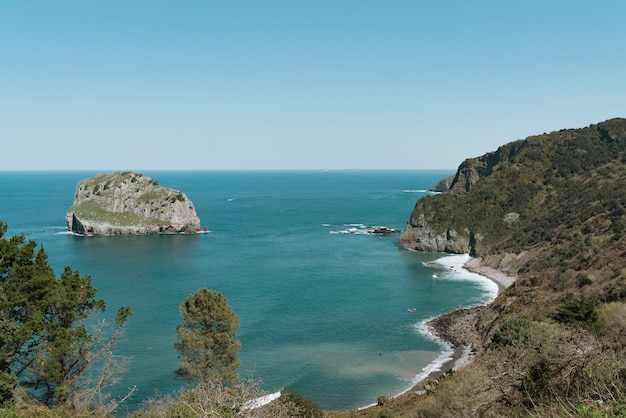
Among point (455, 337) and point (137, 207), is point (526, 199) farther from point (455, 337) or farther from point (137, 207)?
point (137, 207)

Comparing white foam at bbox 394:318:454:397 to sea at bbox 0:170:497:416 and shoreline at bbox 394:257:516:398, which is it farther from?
Answer: sea at bbox 0:170:497:416

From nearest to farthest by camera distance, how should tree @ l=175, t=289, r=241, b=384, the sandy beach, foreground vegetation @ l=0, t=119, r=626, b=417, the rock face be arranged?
foreground vegetation @ l=0, t=119, r=626, b=417 → tree @ l=175, t=289, r=241, b=384 → the sandy beach → the rock face

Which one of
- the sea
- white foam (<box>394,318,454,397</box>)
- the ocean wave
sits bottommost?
white foam (<box>394,318,454,397</box>)

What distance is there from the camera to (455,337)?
61000 millimetres

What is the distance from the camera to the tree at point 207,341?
36.0m

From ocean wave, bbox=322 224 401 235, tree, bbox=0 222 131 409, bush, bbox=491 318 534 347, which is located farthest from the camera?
ocean wave, bbox=322 224 401 235

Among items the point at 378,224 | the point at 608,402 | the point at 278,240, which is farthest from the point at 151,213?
the point at 608,402

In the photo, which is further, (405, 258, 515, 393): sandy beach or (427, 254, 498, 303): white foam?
(427, 254, 498, 303): white foam

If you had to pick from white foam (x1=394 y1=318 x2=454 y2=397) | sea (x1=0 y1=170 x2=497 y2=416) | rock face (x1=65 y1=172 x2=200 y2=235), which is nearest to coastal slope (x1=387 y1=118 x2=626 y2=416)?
white foam (x1=394 y1=318 x2=454 y2=397)

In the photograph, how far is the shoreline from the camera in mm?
49547

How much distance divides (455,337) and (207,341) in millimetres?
37215

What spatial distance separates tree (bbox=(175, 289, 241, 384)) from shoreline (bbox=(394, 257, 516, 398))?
63.5 ft

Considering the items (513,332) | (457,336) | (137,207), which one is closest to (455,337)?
(457,336)

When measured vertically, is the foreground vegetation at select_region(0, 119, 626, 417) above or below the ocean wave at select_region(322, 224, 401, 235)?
above
